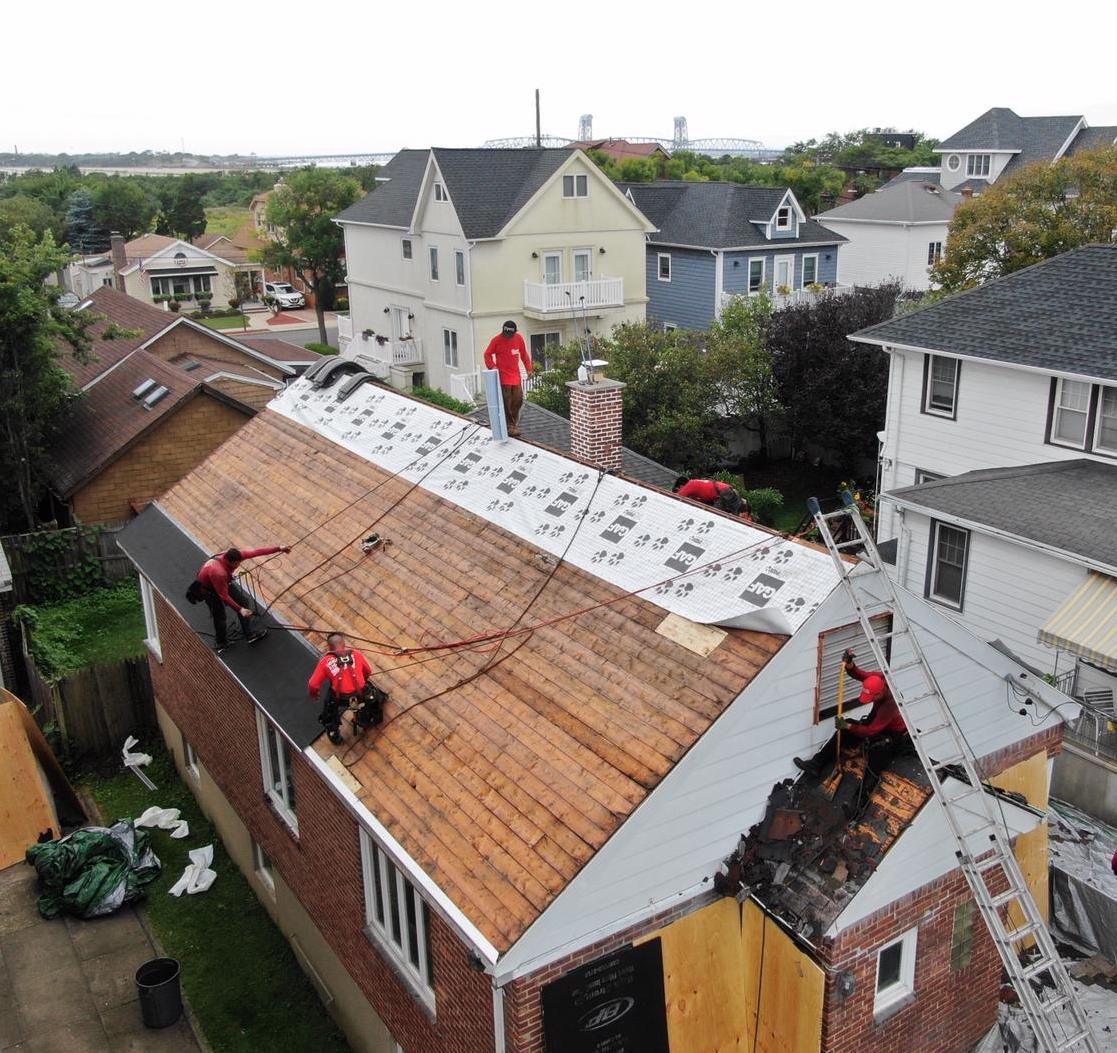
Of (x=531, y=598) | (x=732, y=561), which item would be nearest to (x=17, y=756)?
(x=531, y=598)

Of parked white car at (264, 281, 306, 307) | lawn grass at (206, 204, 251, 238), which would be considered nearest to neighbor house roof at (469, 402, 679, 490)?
parked white car at (264, 281, 306, 307)

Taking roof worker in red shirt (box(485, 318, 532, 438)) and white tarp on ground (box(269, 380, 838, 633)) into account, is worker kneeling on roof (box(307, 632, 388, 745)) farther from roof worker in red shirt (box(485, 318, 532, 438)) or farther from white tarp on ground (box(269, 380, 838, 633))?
roof worker in red shirt (box(485, 318, 532, 438))

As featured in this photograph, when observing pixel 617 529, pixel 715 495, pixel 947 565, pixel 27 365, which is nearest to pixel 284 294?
pixel 27 365

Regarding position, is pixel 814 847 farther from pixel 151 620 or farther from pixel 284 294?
pixel 284 294

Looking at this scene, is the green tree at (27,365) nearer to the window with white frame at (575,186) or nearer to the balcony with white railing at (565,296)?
the balcony with white railing at (565,296)

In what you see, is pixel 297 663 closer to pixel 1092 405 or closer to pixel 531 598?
pixel 531 598
